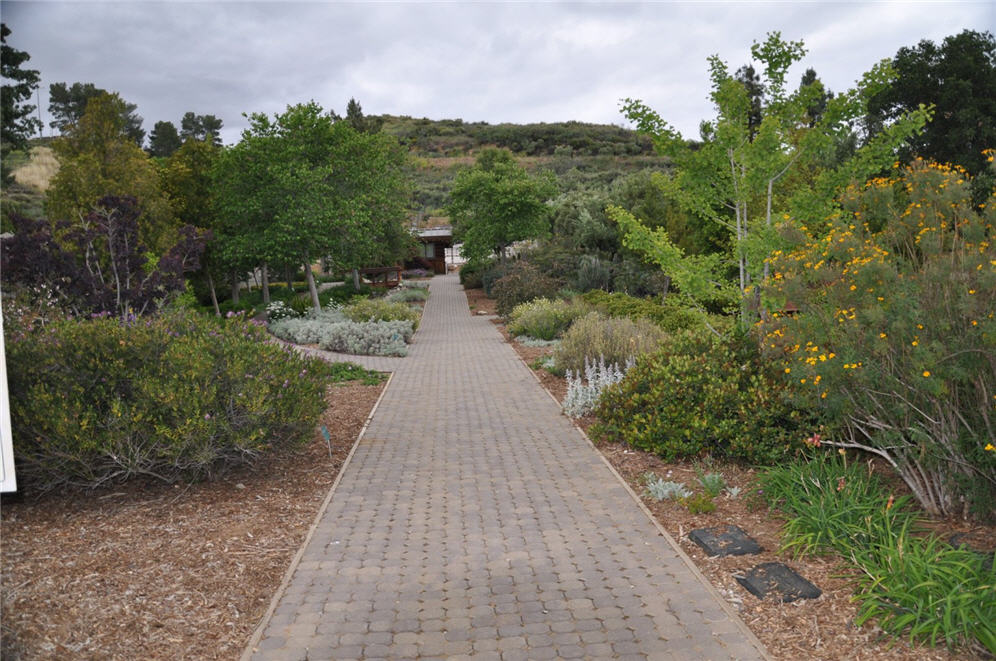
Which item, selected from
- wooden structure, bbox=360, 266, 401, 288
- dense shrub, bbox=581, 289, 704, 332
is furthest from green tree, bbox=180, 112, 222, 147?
dense shrub, bbox=581, 289, 704, 332

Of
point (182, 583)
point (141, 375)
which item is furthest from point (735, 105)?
point (182, 583)

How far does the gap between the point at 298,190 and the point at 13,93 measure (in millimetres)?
15463

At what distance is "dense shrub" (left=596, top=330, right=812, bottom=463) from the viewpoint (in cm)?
642

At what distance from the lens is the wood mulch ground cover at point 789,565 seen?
139 inches

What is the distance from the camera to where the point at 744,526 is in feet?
17.2

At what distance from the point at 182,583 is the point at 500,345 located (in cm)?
1311

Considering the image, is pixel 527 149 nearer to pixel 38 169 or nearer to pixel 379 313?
pixel 38 169

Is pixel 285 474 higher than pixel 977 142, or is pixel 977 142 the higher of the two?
pixel 977 142

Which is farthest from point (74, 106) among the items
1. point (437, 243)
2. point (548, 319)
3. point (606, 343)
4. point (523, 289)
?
point (437, 243)

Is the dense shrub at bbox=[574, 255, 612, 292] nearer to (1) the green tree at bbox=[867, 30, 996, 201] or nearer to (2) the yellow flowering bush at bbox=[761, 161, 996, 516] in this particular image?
(1) the green tree at bbox=[867, 30, 996, 201]

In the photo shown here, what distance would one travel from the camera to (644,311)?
1527cm

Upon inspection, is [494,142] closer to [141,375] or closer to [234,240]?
[234,240]

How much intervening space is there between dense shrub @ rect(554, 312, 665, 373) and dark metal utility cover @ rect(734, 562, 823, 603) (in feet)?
20.6

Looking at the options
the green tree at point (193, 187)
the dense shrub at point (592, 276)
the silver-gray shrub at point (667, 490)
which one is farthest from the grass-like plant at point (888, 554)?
the green tree at point (193, 187)
